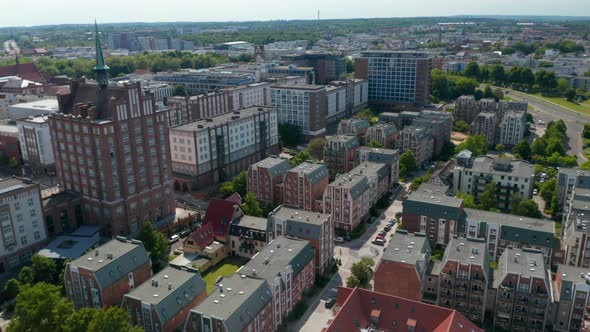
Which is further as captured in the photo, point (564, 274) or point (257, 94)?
point (257, 94)

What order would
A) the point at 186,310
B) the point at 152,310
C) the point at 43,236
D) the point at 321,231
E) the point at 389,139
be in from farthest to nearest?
the point at 389,139
the point at 43,236
the point at 321,231
the point at 186,310
the point at 152,310

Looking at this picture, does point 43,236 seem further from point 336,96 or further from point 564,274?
point 336,96

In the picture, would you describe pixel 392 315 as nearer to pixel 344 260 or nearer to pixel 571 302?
pixel 571 302

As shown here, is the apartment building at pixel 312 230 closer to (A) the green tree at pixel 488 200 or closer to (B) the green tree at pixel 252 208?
(B) the green tree at pixel 252 208

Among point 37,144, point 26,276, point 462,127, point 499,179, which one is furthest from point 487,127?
point 26,276

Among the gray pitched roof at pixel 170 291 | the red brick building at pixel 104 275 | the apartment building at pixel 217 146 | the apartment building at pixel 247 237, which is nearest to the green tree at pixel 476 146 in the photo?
the apartment building at pixel 217 146

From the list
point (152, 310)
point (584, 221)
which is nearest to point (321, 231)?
point (152, 310)

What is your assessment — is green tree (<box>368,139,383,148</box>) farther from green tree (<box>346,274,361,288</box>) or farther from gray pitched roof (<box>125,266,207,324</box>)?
gray pitched roof (<box>125,266,207,324</box>)

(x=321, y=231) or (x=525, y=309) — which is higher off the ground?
(x=321, y=231)
